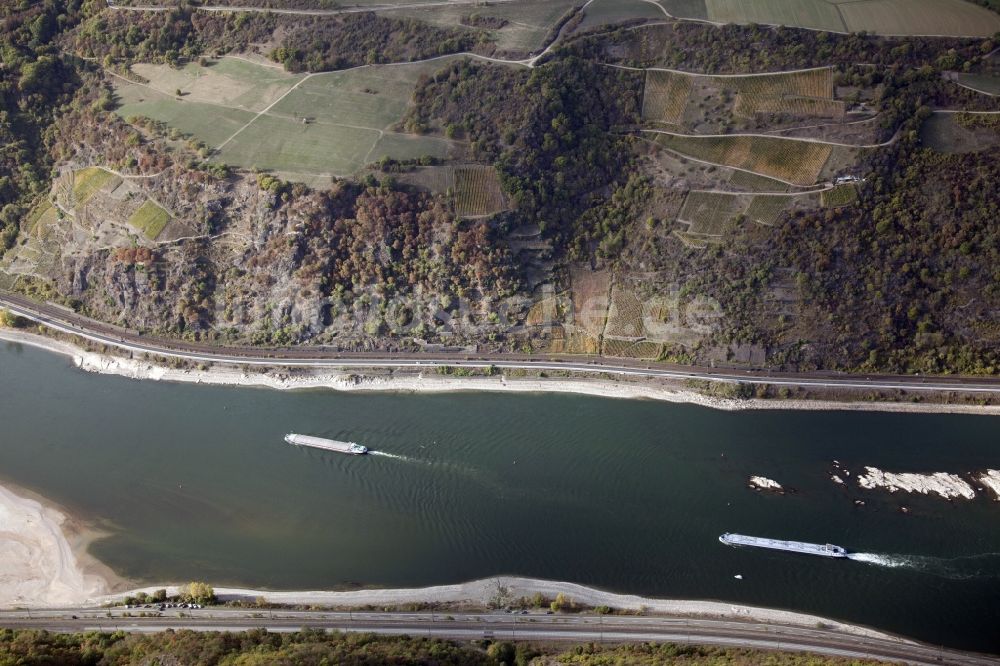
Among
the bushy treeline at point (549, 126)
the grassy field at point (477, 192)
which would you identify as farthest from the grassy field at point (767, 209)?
the grassy field at point (477, 192)

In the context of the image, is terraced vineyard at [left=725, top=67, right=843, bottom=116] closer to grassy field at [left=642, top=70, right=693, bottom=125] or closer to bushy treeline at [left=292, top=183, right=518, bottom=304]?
grassy field at [left=642, top=70, right=693, bottom=125]

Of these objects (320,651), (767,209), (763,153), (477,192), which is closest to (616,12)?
(763,153)

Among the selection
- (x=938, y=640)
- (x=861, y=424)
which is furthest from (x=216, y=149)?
(x=938, y=640)

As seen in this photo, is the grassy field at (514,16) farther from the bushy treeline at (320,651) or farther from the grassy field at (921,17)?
the bushy treeline at (320,651)

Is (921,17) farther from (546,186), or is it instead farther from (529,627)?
(529,627)

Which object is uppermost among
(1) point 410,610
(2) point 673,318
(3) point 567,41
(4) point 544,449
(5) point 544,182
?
(3) point 567,41

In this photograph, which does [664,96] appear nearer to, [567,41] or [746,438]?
[567,41]
